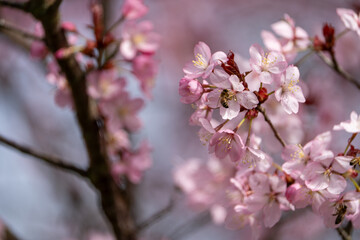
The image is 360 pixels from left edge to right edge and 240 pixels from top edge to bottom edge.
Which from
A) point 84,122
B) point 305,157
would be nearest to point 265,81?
point 305,157

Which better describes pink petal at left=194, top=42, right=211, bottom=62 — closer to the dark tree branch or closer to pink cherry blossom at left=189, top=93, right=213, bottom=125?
pink cherry blossom at left=189, top=93, right=213, bottom=125

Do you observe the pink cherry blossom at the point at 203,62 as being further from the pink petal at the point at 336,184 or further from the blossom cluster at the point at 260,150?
the pink petal at the point at 336,184

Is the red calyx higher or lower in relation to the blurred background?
higher

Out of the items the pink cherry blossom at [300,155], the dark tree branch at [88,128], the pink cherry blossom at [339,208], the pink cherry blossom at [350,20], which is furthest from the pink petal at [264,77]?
the dark tree branch at [88,128]

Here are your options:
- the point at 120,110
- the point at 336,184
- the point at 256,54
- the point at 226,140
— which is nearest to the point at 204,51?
the point at 256,54

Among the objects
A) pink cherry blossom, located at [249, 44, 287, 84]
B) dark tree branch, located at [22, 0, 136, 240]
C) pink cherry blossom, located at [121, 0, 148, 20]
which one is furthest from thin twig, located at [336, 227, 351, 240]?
pink cherry blossom, located at [121, 0, 148, 20]

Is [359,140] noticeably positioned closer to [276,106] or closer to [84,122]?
[276,106]
